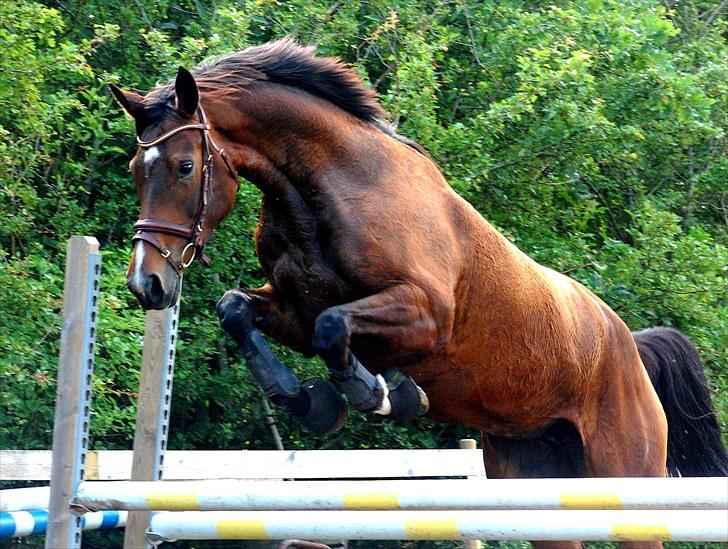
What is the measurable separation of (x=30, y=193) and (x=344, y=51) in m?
2.41

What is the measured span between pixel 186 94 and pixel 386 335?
3.49ft

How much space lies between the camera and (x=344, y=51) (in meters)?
7.32

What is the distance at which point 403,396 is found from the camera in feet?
12.8

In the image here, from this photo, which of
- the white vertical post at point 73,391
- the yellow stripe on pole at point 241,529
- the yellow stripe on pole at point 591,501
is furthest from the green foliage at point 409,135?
the yellow stripe on pole at point 591,501

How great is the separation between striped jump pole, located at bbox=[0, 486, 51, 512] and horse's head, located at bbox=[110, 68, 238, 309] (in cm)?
101

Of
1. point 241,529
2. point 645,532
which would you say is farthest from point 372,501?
point 645,532

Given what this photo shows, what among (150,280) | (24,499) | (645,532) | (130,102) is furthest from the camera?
(24,499)

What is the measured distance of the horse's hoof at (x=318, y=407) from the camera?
3953 mm

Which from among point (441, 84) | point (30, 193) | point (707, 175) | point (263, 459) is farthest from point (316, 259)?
point (707, 175)

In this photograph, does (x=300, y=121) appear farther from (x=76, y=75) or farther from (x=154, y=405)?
(x=76, y=75)

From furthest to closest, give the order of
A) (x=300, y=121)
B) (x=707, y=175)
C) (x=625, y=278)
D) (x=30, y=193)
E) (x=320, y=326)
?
1. (x=707, y=175)
2. (x=625, y=278)
3. (x=30, y=193)
4. (x=300, y=121)
5. (x=320, y=326)

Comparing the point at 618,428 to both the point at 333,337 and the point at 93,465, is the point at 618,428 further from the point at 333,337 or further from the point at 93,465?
the point at 93,465

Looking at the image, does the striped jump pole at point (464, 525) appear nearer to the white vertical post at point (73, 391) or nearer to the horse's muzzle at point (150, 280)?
the white vertical post at point (73, 391)

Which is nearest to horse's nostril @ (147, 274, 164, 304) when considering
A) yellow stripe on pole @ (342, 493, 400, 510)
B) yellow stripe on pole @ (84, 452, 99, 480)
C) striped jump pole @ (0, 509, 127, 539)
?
striped jump pole @ (0, 509, 127, 539)
